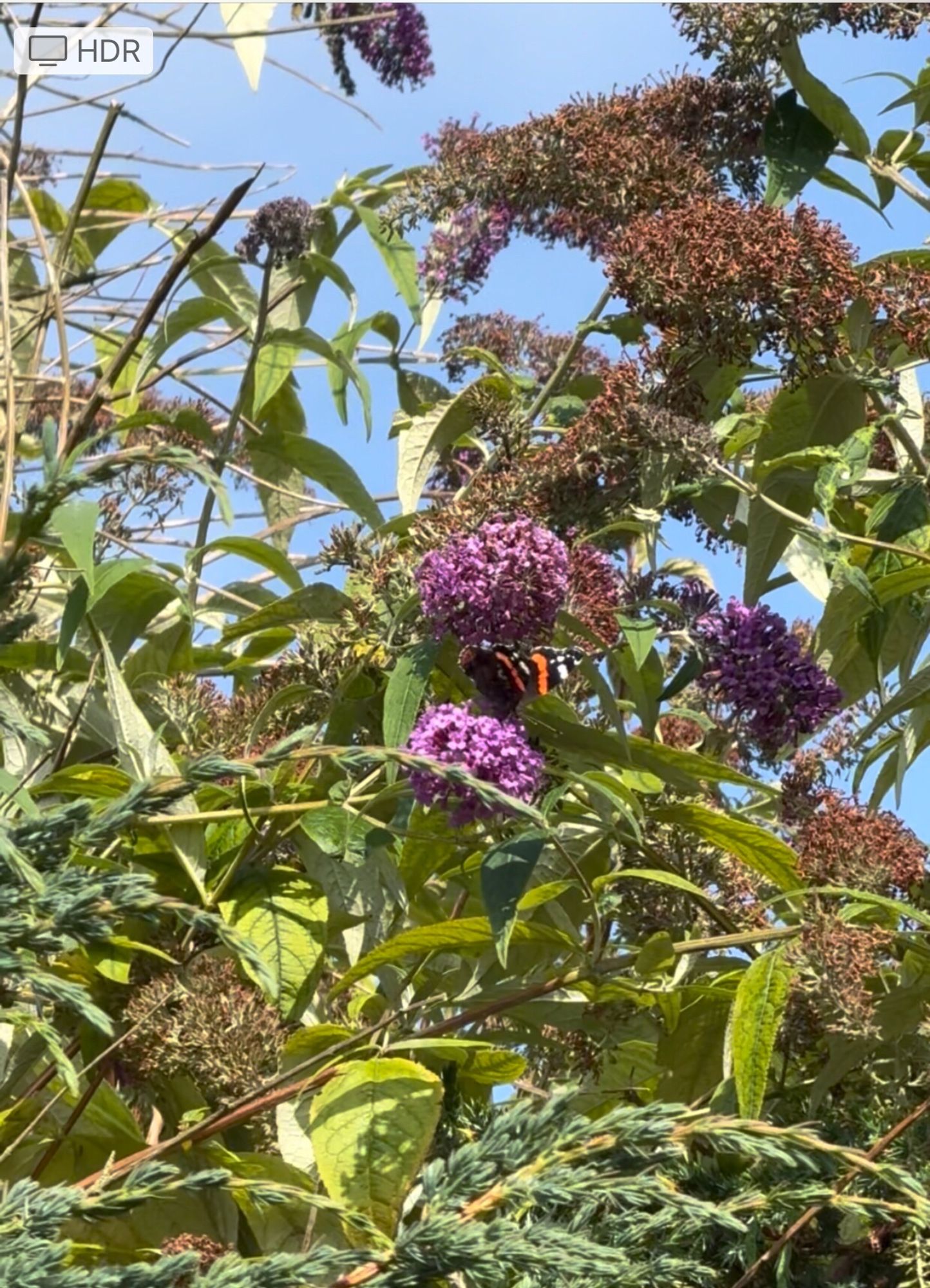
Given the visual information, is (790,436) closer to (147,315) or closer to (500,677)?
(500,677)

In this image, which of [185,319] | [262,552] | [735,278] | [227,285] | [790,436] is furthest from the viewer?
[227,285]

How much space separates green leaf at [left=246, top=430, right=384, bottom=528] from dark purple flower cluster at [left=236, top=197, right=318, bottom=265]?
22 cm

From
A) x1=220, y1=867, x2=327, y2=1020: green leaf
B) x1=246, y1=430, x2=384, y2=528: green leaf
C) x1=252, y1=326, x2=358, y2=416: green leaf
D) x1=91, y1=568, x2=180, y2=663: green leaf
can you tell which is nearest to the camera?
x1=220, y1=867, x2=327, y2=1020: green leaf

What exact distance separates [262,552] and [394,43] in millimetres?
1344

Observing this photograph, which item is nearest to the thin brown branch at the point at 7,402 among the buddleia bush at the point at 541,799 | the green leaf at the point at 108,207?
the buddleia bush at the point at 541,799

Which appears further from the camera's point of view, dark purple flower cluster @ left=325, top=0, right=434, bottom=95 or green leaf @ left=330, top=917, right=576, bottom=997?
dark purple flower cluster @ left=325, top=0, right=434, bottom=95

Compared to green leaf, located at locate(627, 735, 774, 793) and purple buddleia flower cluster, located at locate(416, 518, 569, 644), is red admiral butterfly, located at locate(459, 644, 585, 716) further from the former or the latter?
green leaf, located at locate(627, 735, 774, 793)

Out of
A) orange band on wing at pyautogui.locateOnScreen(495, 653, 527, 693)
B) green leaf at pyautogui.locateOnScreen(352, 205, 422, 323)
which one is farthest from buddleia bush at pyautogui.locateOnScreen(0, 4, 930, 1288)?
green leaf at pyautogui.locateOnScreen(352, 205, 422, 323)

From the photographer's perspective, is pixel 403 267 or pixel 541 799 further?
pixel 403 267

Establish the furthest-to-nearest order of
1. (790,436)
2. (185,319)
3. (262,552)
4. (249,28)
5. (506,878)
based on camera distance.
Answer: (249,28) → (185,319) → (262,552) → (790,436) → (506,878)

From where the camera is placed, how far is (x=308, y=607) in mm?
1515

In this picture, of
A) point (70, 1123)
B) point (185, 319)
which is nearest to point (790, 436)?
point (185, 319)

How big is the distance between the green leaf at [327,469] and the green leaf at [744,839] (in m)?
0.58

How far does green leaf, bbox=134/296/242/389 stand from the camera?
6.40 feet
